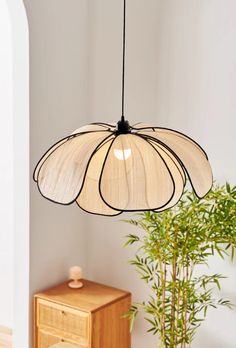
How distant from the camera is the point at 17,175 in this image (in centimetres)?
333

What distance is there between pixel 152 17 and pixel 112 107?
0.60 metres

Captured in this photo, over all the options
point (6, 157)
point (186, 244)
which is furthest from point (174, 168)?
point (6, 157)

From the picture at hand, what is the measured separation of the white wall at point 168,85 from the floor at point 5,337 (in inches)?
42.6

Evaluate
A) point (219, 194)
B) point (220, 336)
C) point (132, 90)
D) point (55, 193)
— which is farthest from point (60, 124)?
point (55, 193)

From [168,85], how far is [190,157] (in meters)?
1.81

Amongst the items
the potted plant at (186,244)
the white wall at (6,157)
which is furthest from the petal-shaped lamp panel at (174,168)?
the white wall at (6,157)

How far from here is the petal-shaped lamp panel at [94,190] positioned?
158 centimetres

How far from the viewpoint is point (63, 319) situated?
10.7ft

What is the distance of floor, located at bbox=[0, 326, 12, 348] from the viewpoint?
4254 millimetres

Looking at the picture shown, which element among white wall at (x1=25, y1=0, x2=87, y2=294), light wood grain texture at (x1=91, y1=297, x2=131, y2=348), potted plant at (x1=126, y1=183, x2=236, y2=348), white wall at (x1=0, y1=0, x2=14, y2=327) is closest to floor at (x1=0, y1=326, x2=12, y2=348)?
white wall at (x1=0, y1=0, x2=14, y2=327)

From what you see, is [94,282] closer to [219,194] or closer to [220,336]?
[220,336]

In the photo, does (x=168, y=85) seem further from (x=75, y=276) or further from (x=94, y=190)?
(x=94, y=190)

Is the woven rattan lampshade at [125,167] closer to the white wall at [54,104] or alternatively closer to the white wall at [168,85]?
the white wall at [168,85]

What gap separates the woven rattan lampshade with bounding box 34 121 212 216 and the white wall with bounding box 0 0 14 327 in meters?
2.69
